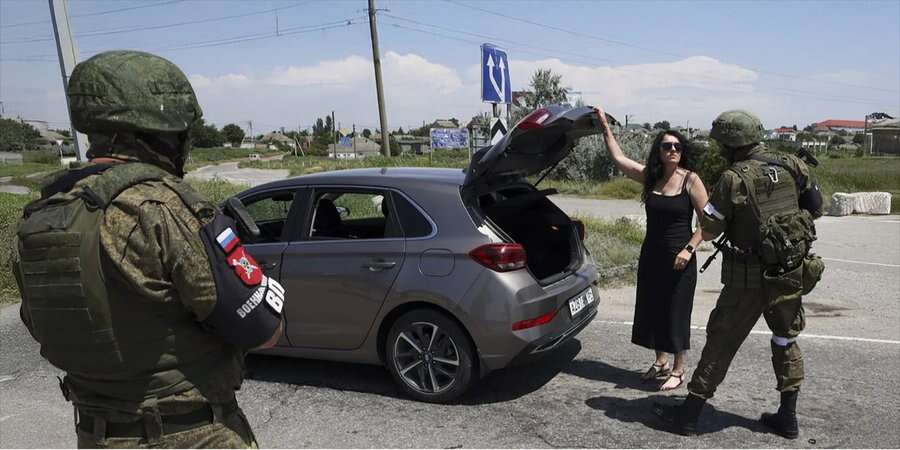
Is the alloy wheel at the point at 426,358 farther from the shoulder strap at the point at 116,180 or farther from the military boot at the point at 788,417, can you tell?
the shoulder strap at the point at 116,180

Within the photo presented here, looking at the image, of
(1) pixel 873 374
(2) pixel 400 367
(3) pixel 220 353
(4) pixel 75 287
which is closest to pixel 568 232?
(2) pixel 400 367

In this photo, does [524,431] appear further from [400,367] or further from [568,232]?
[568,232]

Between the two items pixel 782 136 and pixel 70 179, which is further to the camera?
pixel 782 136

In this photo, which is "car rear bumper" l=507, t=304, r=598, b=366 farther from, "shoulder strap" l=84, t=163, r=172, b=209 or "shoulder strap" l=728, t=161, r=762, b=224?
"shoulder strap" l=84, t=163, r=172, b=209

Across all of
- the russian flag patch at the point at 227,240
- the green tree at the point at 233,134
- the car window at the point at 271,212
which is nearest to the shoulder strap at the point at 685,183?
the car window at the point at 271,212

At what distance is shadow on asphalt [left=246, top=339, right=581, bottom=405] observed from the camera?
445 centimetres

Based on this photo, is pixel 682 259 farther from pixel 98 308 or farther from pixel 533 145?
pixel 98 308

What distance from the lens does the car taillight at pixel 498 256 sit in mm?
3967

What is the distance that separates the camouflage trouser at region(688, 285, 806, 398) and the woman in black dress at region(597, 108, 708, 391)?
0.58m

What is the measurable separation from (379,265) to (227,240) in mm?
2501

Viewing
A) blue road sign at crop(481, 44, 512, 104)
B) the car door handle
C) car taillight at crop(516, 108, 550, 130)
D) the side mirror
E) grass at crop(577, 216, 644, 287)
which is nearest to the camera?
the side mirror

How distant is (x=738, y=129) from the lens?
3703mm

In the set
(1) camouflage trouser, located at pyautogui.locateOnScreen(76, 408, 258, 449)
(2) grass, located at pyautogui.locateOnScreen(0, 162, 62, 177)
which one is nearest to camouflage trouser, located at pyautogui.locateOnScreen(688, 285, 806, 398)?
(1) camouflage trouser, located at pyautogui.locateOnScreen(76, 408, 258, 449)

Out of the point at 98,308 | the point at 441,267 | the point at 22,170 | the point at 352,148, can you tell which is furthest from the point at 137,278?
the point at 352,148
